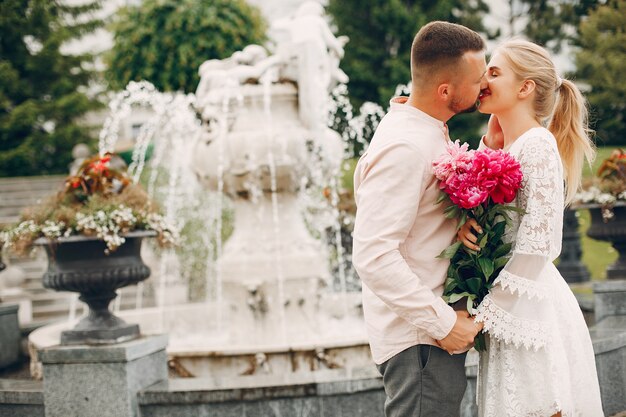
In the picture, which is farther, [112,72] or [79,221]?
[112,72]

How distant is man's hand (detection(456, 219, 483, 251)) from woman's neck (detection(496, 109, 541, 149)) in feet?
1.40

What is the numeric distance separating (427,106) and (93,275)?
10.3 feet

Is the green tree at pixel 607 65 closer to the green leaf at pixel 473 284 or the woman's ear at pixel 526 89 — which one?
the woman's ear at pixel 526 89

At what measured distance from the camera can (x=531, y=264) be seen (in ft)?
9.54

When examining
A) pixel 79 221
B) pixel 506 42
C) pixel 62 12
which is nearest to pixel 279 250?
pixel 79 221

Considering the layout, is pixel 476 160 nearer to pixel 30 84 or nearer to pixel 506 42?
pixel 506 42

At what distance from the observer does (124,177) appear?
5863 millimetres

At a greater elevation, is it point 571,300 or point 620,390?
point 571,300

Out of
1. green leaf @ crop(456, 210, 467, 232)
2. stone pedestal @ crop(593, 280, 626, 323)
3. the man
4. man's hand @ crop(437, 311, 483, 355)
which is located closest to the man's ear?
the man

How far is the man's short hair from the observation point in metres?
2.81

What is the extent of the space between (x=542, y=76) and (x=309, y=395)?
7.68 ft

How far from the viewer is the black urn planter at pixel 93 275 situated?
524 cm

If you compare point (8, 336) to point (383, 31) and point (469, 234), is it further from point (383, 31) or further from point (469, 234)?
point (383, 31)

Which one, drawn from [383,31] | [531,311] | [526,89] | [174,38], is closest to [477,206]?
[531,311]
